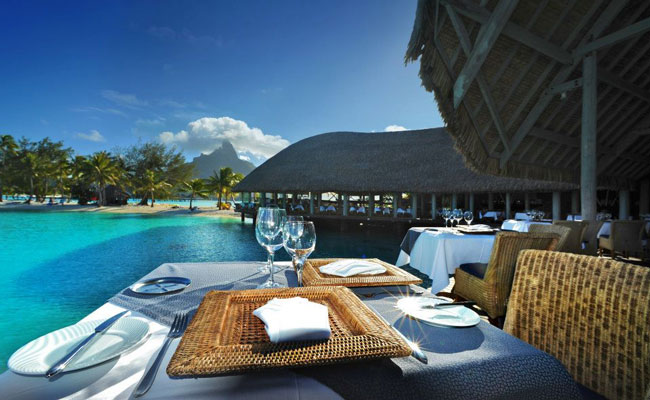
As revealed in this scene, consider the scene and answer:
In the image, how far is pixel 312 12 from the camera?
1282 cm

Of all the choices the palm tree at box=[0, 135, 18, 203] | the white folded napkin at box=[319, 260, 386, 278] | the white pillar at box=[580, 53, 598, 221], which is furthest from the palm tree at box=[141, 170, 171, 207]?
the white folded napkin at box=[319, 260, 386, 278]

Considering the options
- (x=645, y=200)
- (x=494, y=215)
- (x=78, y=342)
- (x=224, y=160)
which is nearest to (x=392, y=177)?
(x=494, y=215)

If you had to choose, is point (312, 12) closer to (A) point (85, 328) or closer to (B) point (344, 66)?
(B) point (344, 66)

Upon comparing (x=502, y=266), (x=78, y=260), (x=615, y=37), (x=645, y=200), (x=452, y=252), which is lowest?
(x=78, y=260)

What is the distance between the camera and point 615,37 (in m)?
4.66

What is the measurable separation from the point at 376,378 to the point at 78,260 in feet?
36.3

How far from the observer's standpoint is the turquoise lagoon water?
482 cm

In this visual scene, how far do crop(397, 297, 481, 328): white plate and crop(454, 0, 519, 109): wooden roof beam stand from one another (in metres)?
5.24

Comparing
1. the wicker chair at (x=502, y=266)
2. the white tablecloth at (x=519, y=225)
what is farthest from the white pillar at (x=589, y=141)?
the wicker chair at (x=502, y=266)

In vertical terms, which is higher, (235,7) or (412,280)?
(235,7)

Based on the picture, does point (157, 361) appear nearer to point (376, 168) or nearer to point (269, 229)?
point (269, 229)

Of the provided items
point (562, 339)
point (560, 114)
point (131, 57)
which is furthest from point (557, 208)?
point (131, 57)

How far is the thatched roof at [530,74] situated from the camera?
5.00 metres

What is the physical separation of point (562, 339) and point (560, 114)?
7877 millimetres
